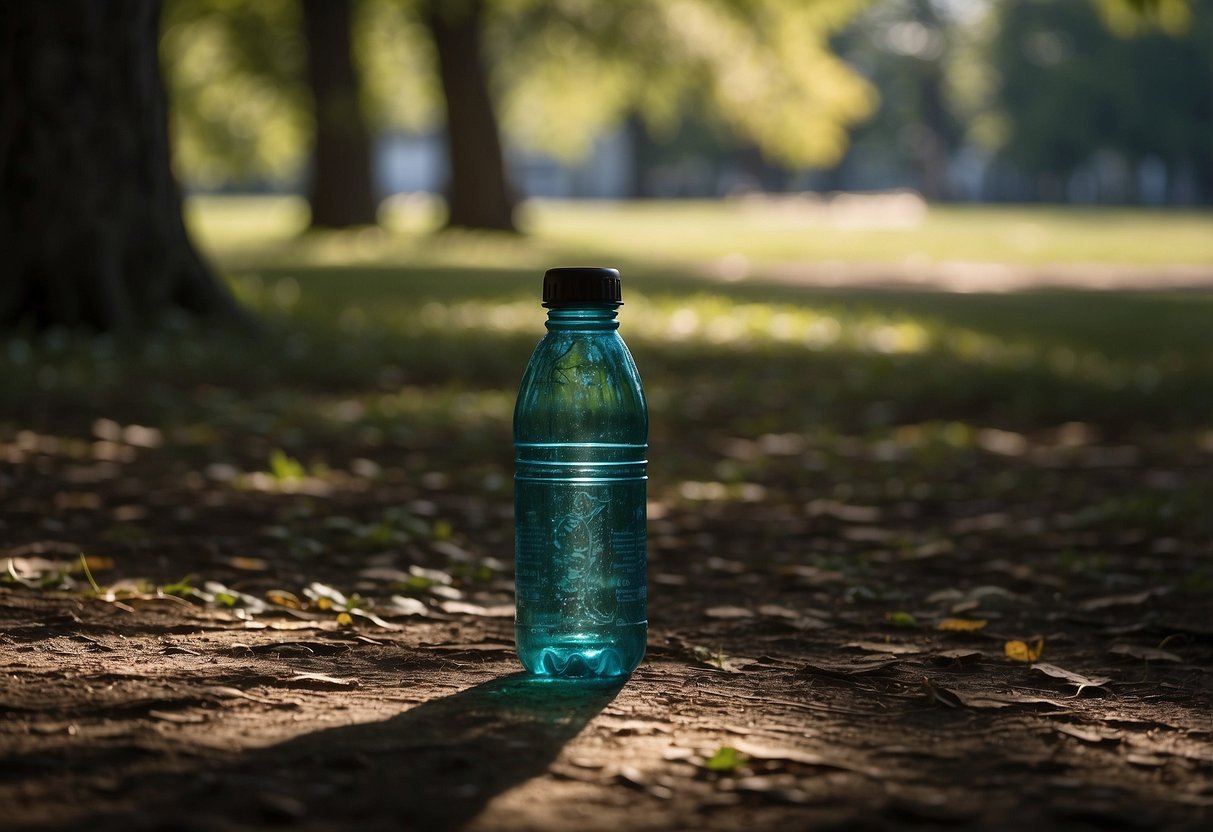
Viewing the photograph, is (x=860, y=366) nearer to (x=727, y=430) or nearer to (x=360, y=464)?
(x=727, y=430)

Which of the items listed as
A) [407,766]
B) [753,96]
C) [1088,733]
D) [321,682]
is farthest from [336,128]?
[407,766]

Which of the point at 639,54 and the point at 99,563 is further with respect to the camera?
the point at 639,54

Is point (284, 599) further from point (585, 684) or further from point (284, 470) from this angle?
point (284, 470)

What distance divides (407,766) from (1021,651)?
1.82 meters

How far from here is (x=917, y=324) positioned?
15164 mm

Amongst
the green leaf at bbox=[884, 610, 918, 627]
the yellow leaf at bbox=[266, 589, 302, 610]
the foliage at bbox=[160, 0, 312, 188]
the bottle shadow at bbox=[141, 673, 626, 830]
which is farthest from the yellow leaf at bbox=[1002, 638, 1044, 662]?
the foliage at bbox=[160, 0, 312, 188]

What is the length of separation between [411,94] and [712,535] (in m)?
49.5

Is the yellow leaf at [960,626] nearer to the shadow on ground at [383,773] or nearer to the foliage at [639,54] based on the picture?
the shadow on ground at [383,773]

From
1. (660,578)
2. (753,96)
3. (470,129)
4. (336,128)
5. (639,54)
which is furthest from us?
(470,129)

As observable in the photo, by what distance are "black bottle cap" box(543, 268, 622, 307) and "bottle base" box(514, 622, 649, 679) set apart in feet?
2.33

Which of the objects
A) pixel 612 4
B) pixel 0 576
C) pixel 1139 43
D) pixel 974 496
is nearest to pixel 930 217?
pixel 612 4

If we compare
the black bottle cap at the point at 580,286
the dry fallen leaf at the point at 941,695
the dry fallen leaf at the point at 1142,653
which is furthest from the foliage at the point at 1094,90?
the black bottle cap at the point at 580,286

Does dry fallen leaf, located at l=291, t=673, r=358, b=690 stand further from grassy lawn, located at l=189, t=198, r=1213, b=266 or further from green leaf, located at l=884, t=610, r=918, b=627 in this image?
grassy lawn, located at l=189, t=198, r=1213, b=266

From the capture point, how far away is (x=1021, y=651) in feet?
13.4
